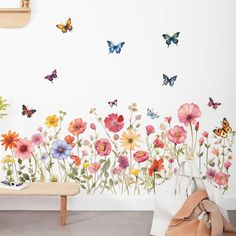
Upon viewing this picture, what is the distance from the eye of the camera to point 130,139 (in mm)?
3111

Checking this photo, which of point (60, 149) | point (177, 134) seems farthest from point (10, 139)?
point (177, 134)

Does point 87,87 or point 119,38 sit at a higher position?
point 119,38

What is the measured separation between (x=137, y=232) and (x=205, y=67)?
1210mm

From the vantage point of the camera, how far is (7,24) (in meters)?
2.96

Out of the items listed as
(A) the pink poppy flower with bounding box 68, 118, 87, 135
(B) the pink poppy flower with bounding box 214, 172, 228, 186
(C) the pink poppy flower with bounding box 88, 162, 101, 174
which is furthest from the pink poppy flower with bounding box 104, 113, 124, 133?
(B) the pink poppy flower with bounding box 214, 172, 228, 186

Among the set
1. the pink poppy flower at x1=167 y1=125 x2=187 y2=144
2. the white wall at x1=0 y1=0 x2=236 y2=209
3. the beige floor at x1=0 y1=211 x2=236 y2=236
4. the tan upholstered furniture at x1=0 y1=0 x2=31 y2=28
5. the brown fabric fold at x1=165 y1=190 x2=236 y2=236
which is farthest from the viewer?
the pink poppy flower at x1=167 y1=125 x2=187 y2=144

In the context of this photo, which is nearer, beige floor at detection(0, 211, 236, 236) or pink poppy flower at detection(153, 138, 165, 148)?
beige floor at detection(0, 211, 236, 236)

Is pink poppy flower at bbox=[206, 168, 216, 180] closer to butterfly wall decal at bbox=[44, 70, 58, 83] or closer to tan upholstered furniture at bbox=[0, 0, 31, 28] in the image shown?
butterfly wall decal at bbox=[44, 70, 58, 83]

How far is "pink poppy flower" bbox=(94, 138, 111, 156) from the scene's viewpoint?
10.2 ft

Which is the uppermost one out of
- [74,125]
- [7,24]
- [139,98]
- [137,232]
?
[7,24]

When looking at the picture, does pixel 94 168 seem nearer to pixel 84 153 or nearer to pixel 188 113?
pixel 84 153

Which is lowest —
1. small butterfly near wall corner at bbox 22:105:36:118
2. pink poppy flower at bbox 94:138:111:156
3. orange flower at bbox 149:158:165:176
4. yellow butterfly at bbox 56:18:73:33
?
orange flower at bbox 149:158:165:176

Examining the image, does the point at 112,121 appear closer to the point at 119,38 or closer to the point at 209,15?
the point at 119,38

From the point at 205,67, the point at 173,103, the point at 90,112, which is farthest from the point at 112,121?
the point at 205,67
